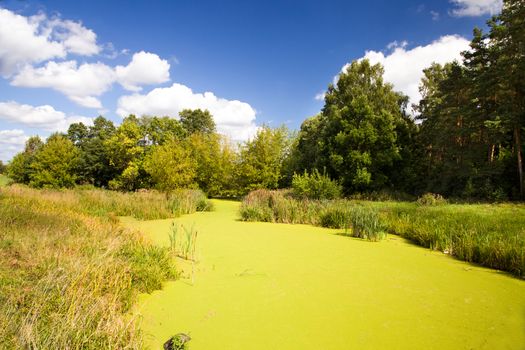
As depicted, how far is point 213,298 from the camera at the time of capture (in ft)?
12.0

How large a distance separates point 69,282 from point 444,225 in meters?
7.30

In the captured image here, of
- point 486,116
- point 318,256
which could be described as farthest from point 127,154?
point 486,116

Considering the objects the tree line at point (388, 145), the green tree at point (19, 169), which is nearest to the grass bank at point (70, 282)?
the tree line at point (388, 145)

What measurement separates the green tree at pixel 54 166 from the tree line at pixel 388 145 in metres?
0.08

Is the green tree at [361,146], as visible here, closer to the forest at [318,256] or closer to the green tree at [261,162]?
the forest at [318,256]

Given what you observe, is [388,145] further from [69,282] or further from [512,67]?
[69,282]

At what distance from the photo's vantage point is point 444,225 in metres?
6.79

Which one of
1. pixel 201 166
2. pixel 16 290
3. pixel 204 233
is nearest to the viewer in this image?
pixel 16 290

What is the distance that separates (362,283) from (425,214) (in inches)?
207

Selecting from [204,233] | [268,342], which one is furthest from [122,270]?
[204,233]

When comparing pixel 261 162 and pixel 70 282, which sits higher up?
pixel 261 162

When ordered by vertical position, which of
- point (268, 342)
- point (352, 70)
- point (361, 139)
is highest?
point (352, 70)

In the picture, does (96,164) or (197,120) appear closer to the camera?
(96,164)

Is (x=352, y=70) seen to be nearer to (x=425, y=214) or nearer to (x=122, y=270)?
(x=425, y=214)
